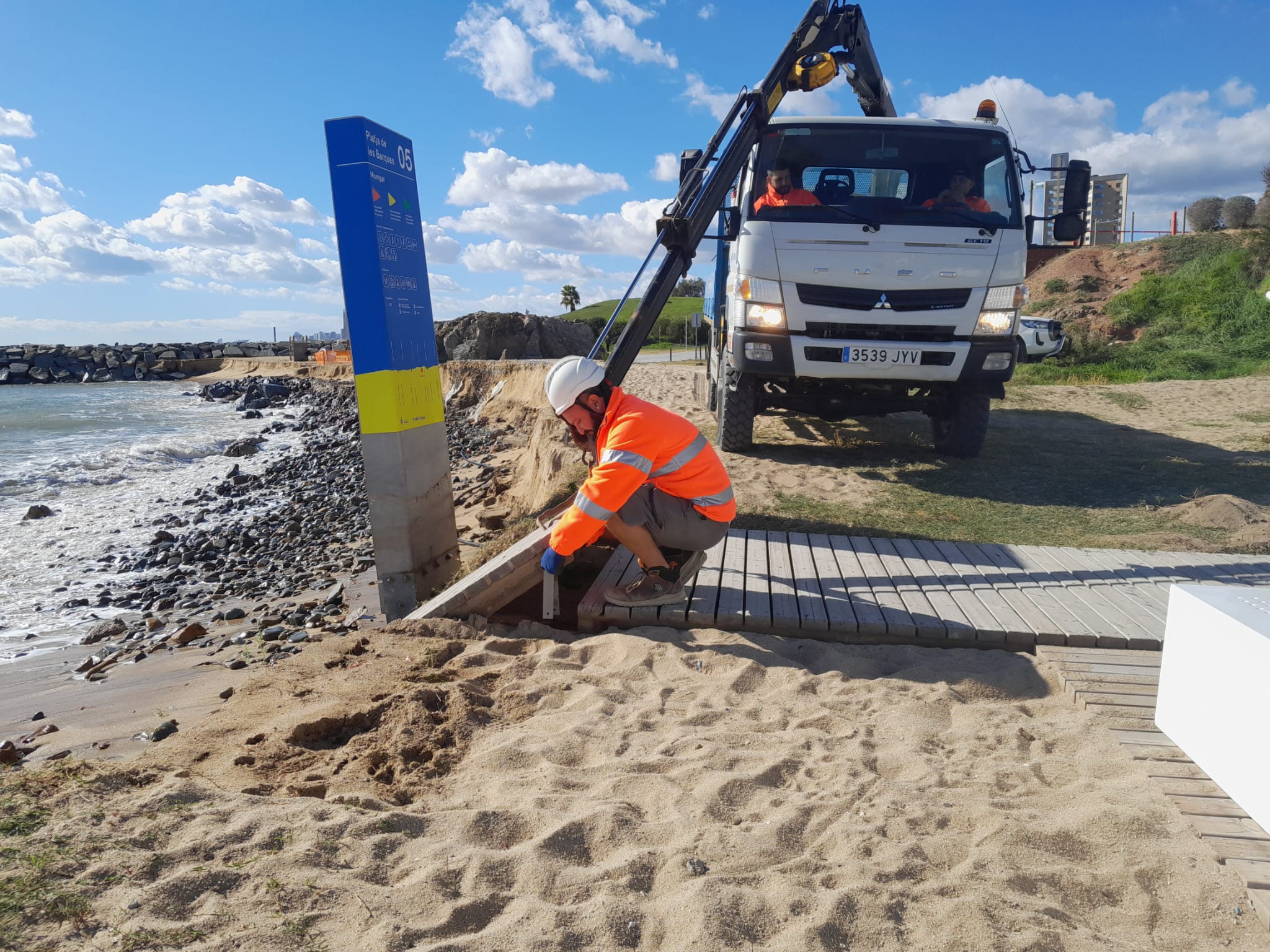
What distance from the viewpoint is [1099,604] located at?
4.43m

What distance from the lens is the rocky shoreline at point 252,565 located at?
19.3 ft

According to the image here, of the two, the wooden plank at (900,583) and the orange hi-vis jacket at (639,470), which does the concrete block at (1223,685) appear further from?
the orange hi-vis jacket at (639,470)

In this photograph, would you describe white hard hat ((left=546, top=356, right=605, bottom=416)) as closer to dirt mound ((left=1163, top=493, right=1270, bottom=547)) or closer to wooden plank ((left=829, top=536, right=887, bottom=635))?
wooden plank ((left=829, top=536, right=887, bottom=635))

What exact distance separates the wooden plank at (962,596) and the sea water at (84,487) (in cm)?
678

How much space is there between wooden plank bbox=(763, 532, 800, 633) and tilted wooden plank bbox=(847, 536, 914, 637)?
47cm

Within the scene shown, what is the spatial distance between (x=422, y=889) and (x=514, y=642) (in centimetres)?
200

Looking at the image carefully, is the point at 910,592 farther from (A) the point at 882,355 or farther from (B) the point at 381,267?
(B) the point at 381,267

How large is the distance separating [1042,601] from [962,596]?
430 mm

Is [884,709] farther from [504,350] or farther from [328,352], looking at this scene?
[328,352]

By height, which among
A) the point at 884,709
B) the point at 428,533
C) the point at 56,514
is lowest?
the point at 56,514

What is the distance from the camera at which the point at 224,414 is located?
94.7 ft

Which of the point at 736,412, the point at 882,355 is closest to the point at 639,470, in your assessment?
the point at 882,355

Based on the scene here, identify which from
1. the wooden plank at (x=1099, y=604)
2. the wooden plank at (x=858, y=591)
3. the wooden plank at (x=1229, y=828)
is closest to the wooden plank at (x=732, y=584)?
the wooden plank at (x=858, y=591)

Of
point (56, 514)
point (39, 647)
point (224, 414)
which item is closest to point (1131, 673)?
point (39, 647)
